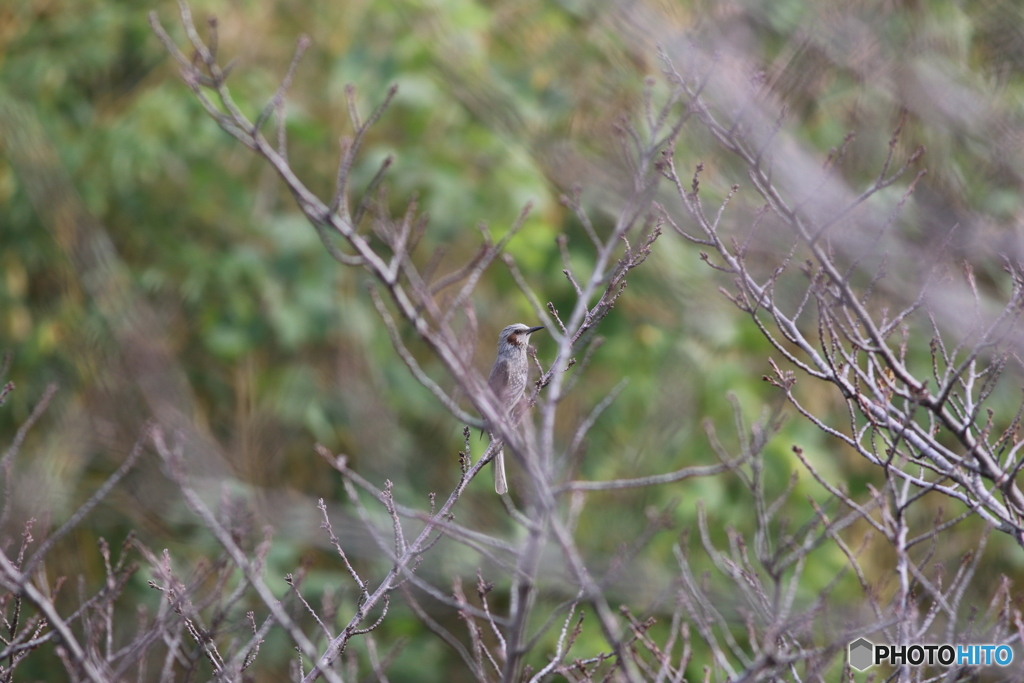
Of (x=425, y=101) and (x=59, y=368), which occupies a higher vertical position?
(x=425, y=101)

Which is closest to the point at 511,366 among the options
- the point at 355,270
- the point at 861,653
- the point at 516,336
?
the point at 516,336

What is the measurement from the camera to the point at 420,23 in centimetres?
707

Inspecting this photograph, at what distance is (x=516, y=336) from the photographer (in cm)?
524

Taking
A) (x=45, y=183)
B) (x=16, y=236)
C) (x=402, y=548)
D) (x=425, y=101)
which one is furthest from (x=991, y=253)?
(x=16, y=236)

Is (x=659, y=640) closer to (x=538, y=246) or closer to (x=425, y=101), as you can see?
(x=538, y=246)

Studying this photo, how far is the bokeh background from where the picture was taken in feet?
19.8

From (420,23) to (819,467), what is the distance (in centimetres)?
418

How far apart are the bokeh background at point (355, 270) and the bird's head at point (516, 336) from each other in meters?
0.81

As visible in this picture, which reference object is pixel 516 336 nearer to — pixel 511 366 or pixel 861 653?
pixel 511 366

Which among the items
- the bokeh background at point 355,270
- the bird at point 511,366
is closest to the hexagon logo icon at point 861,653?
the bokeh background at point 355,270

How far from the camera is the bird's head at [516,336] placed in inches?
199

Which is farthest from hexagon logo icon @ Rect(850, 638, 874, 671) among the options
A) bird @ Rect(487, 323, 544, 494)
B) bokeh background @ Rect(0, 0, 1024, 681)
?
bird @ Rect(487, 323, 544, 494)

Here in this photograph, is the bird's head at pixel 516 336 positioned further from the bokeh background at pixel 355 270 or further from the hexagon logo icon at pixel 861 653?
the hexagon logo icon at pixel 861 653

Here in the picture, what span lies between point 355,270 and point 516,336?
308cm
